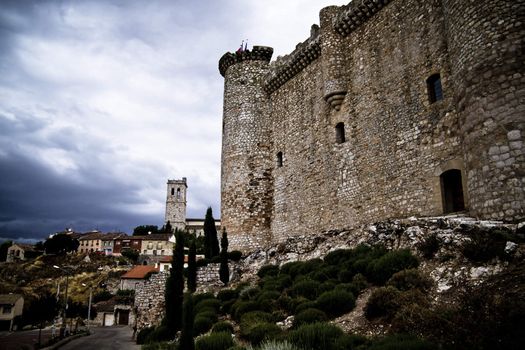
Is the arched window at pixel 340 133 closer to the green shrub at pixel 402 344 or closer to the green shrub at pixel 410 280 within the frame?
the green shrub at pixel 410 280

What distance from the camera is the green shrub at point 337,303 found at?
402 inches

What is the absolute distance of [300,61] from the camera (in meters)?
22.4

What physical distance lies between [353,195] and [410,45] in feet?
21.8

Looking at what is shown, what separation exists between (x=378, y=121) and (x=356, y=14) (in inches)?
208

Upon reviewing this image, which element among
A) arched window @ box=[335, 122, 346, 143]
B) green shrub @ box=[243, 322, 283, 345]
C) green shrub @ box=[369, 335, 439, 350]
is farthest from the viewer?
arched window @ box=[335, 122, 346, 143]

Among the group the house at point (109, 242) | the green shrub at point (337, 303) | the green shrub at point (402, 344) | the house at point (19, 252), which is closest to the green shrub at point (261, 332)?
the green shrub at point (337, 303)

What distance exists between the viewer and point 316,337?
8211 millimetres

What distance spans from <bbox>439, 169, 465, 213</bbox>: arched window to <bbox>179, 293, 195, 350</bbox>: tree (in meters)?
9.06

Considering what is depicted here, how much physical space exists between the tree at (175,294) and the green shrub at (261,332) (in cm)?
1023

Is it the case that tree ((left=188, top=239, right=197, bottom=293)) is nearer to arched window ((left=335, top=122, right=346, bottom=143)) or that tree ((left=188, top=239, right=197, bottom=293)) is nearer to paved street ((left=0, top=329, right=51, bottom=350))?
arched window ((left=335, top=122, right=346, bottom=143))

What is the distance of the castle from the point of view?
10695 millimetres

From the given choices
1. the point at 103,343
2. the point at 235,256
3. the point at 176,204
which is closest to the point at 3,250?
the point at 176,204

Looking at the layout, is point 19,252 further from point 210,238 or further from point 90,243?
point 210,238

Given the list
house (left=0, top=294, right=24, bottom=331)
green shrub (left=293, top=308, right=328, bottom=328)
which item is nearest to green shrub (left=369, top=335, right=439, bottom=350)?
green shrub (left=293, top=308, right=328, bottom=328)
